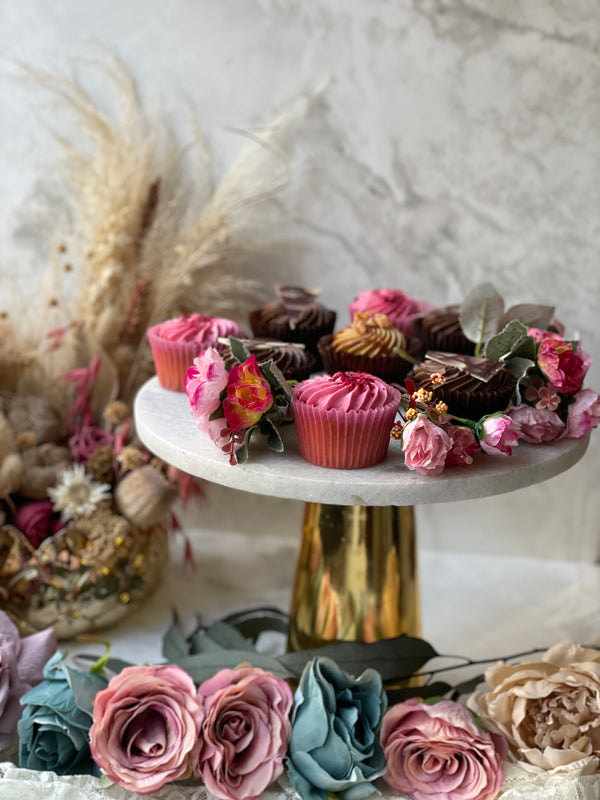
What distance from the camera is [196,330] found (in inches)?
36.3

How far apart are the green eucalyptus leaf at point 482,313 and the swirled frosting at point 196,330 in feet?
0.84

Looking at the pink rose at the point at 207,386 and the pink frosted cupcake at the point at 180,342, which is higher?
the pink rose at the point at 207,386

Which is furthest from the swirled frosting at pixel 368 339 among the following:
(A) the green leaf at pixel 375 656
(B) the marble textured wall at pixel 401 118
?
(B) the marble textured wall at pixel 401 118

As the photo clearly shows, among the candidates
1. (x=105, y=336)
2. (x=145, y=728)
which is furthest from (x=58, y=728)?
(x=105, y=336)

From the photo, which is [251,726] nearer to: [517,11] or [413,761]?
[413,761]

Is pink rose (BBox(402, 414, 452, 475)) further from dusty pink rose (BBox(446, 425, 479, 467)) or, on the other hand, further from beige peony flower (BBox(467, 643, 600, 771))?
beige peony flower (BBox(467, 643, 600, 771))

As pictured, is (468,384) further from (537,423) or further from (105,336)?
(105,336)

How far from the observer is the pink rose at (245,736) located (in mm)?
779

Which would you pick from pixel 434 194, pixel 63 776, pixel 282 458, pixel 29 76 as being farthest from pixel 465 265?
pixel 63 776

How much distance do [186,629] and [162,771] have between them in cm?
41

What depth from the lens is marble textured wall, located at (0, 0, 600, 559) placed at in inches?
46.5

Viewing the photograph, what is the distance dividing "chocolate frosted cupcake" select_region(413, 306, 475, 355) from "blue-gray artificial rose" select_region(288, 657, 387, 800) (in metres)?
0.37

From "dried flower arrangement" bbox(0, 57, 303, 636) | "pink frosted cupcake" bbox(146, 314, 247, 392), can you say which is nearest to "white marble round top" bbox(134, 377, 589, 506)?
"pink frosted cupcake" bbox(146, 314, 247, 392)

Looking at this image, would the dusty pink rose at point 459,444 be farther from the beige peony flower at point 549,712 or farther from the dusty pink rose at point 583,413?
the beige peony flower at point 549,712
